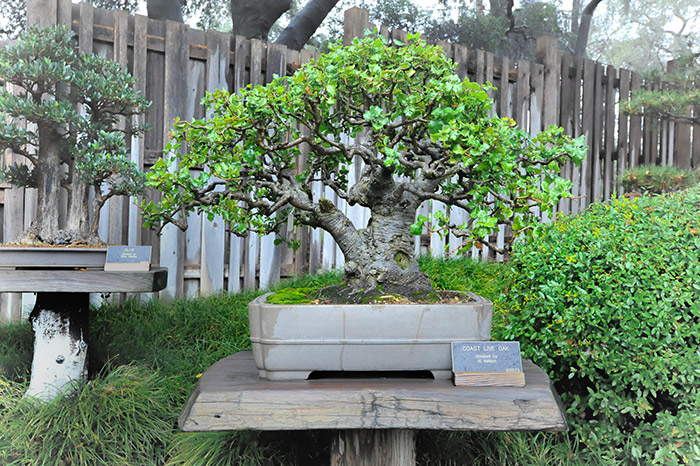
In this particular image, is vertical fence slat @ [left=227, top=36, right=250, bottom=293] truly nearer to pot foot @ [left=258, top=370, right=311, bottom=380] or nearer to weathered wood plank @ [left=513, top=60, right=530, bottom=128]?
pot foot @ [left=258, top=370, right=311, bottom=380]

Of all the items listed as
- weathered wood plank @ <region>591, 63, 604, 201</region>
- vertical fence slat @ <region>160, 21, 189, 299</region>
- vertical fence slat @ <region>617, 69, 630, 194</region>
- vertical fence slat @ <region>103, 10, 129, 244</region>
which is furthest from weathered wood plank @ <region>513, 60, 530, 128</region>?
vertical fence slat @ <region>103, 10, 129, 244</region>

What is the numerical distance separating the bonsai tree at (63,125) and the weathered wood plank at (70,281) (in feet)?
0.85

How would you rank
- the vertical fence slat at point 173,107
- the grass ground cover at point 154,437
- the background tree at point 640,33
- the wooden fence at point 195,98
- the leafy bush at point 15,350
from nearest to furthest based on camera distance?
the grass ground cover at point 154,437 → the leafy bush at point 15,350 → the wooden fence at point 195,98 → the vertical fence slat at point 173,107 → the background tree at point 640,33

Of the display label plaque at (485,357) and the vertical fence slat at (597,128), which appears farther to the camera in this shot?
the vertical fence slat at (597,128)

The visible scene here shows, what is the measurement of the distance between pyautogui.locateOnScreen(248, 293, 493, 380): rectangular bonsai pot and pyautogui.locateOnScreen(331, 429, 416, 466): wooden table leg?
0.77ft

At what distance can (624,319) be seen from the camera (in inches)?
74.0

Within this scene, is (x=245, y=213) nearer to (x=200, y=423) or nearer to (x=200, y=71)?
(x=200, y=423)

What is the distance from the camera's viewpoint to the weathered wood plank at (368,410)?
1.46m

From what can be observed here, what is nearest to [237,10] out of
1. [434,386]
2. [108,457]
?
[108,457]

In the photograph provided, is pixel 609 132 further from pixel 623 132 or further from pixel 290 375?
pixel 290 375

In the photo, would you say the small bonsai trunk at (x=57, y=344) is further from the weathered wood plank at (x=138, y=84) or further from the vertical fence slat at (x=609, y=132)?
the vertical fence slat at (x=609, y=132)

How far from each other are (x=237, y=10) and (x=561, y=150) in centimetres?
514

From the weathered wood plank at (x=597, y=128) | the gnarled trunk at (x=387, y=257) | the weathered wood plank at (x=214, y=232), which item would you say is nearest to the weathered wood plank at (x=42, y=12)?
the weathered wood plank at (x=214, y=232)

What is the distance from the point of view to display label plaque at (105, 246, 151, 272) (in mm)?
2143
